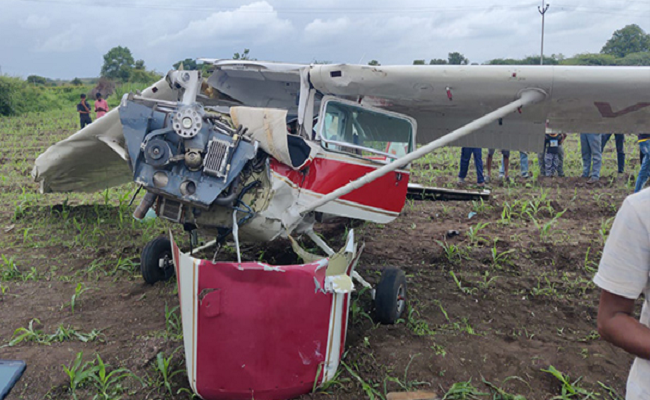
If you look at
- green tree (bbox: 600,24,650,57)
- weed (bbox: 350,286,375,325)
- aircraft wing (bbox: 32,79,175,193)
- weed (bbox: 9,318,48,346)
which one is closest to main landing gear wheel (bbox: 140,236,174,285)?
aircraft wing (bbox: 32,79,175,193)

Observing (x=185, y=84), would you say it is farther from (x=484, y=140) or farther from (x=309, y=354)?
(x=484, y=140)

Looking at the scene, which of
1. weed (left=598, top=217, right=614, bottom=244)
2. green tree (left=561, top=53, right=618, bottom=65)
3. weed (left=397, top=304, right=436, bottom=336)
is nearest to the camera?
weed (left=397, top=304, right=436, bottom=336)

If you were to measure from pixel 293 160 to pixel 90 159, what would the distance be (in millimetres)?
3899

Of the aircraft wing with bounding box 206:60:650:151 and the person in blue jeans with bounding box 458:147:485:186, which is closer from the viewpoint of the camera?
the aircraft wing with bounding box 206:60:650:151

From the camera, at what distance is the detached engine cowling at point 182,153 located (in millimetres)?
4156

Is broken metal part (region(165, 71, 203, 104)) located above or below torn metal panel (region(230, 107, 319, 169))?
above

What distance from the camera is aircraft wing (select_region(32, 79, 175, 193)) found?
20.1ft

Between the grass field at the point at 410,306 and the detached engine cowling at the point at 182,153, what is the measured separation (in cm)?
119

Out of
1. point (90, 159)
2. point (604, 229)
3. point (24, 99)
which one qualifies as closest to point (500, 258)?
point (604, 229)

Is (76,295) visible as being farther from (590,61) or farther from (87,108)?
(590,61)

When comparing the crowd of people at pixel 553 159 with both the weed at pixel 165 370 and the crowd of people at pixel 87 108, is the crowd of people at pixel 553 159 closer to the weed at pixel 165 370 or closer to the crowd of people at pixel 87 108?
the weed at pixel 165 370

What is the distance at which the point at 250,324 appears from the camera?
323 centimetres

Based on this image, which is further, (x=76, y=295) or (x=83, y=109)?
(x=83, y=109)

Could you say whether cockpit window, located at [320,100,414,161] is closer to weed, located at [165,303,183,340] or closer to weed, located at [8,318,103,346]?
weed, located at [165,303,183,340]
